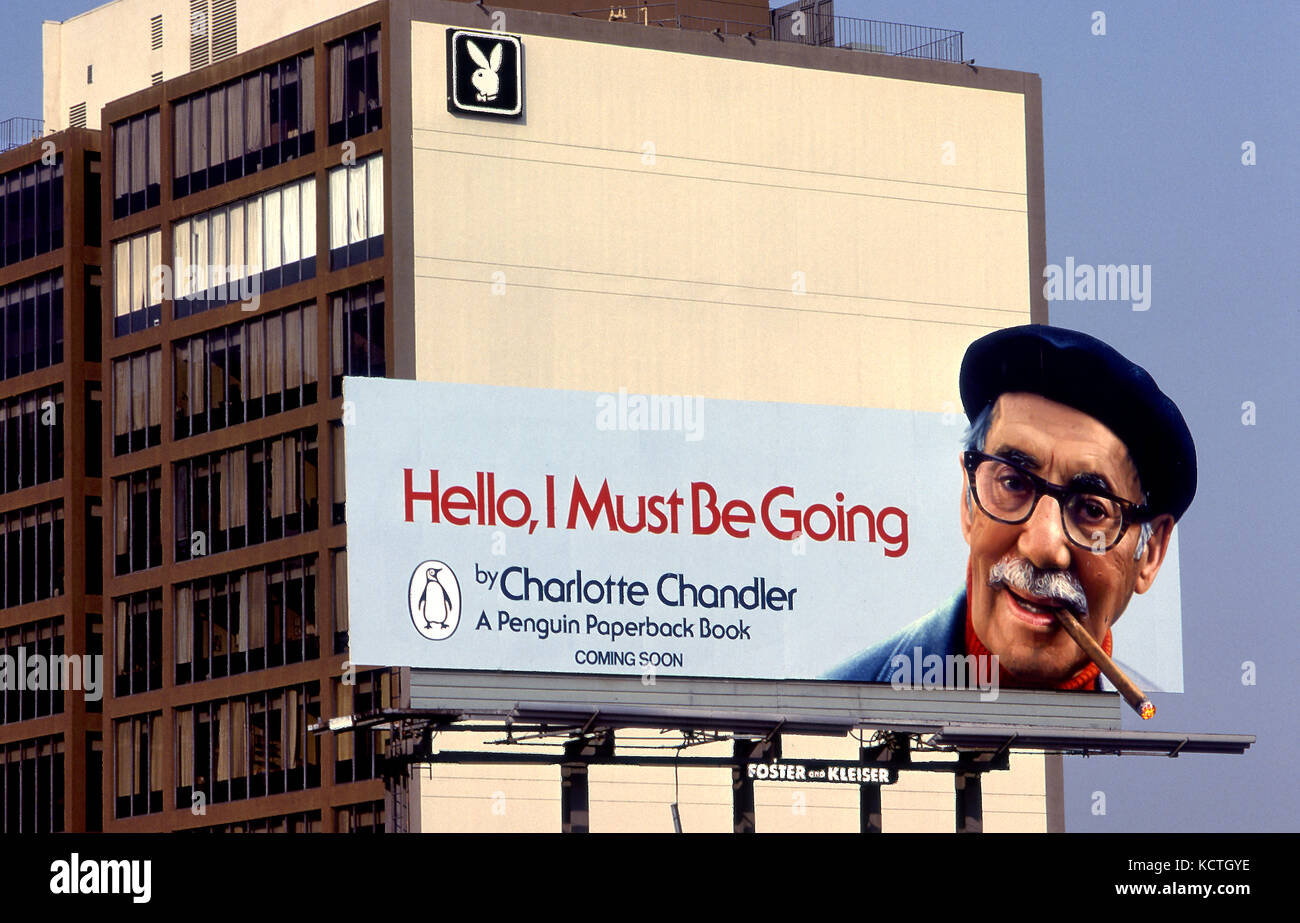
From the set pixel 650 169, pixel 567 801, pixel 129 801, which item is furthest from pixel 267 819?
pixel 567 801

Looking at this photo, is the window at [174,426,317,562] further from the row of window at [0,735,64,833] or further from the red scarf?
the red scarf

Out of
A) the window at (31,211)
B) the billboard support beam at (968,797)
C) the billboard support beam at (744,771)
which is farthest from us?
the window at (31,211)

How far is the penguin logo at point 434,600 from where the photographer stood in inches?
2351

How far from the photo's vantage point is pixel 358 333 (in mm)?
85625

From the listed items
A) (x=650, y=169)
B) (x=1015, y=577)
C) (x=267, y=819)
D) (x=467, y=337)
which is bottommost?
(x=267, y=819)

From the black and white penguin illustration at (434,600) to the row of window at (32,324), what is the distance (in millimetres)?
40271

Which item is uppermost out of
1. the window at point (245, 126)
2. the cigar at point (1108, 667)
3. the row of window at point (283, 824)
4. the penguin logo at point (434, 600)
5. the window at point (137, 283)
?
the window at point (245, 126)

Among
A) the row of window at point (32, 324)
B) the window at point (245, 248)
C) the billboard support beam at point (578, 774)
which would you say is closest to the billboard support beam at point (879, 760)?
the billboard support beam at point (578, 774)

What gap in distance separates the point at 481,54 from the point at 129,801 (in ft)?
85.9

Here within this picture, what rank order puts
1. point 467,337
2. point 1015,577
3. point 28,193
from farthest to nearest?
point 28,193, point 467,337, point 1015,577

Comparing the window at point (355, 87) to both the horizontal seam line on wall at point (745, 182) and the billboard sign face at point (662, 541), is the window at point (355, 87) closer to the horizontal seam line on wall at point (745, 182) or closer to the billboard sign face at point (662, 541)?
the horizontal seam line on wall at point (745, 182)

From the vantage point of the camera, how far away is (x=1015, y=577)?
70938 mm

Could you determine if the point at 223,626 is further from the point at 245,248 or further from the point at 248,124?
the point at 248,124

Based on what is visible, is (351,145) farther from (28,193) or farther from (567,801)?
(567,801)
